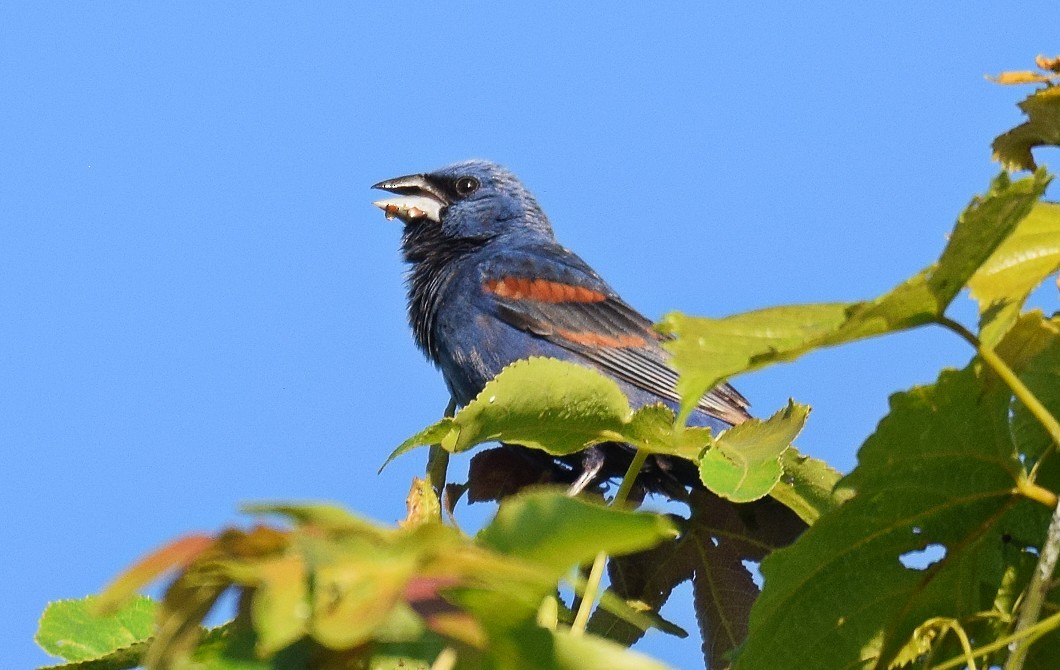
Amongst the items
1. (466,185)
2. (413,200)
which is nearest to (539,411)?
(413,200)

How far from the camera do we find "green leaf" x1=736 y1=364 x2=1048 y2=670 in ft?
6.31

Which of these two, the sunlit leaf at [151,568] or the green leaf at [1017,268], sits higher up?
the green leaf at [1017,268]

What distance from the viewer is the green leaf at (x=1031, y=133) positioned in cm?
209

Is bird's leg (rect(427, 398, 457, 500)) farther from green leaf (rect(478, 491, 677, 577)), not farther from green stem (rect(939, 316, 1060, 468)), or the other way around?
green leaf (rect(478, 491, 677, 577))

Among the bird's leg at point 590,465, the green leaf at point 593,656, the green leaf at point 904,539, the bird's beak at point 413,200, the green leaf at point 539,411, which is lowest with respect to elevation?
the green leaf at point 593,656

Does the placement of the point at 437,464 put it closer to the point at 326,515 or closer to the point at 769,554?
the point at 769,554

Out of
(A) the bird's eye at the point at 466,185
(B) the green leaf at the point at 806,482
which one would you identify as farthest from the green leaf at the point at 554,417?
(A) the bird's eye at the point at 466,185

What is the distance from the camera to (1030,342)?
1.92m

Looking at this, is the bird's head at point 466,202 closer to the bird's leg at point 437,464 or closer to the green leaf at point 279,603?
the bird's leg at point 437,464

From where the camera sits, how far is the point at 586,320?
7043mm

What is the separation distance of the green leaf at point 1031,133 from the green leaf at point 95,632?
1522 millimetres

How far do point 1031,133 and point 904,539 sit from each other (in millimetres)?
703

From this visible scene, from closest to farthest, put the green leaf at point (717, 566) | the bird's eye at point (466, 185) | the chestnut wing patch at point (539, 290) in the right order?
1. the green leaf at point (717, 566)
2. the chestnut wing patch at point (539, 290)
3. the bird's eye at point (466, 185)

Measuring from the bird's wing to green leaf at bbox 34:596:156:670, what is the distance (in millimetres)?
4736
